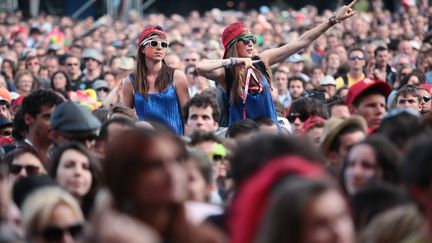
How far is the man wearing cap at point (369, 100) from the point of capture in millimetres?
9445

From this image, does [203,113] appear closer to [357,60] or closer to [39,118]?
[39,118]

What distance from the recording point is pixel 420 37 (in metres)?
26.6

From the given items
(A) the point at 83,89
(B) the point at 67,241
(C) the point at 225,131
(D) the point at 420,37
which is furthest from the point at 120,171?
(D) the point at 420,37

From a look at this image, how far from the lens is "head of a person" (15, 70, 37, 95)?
19633mm

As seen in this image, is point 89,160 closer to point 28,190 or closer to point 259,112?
point 28,190

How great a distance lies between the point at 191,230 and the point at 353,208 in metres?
1.45

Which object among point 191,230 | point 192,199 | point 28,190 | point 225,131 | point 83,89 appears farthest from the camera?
point 83,89

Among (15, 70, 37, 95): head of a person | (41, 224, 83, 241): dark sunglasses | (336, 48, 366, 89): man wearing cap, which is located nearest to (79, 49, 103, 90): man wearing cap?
(15, 70, 37, 95): head of a person

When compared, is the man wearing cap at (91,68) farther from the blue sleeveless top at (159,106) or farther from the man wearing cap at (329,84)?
the blue sleeveless top at (159,106)

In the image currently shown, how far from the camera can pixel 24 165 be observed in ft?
29.0

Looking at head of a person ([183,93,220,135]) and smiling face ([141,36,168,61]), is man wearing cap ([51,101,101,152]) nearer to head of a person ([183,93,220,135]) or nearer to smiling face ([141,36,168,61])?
head of a person ([183,93,220,135])

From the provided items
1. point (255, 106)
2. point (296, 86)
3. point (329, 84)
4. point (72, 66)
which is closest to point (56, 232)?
point (255, 106)

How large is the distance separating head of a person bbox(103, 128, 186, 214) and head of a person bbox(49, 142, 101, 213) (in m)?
2.47

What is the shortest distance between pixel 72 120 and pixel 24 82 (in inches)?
412
